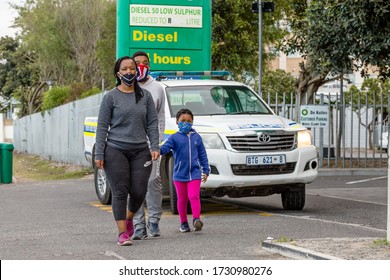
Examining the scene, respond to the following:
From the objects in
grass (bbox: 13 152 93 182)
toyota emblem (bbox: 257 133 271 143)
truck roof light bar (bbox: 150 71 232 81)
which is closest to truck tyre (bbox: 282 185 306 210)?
toyota emblem (bbox: 257 133 271 143)

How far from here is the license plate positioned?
44.6 ft

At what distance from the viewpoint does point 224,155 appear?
13.6 m

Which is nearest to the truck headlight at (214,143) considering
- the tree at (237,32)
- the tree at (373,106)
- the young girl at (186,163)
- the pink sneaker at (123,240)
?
Result: the young girl at (186,163)

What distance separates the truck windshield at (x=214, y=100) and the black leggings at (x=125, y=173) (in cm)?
417

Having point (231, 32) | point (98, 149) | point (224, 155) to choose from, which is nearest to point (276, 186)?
point (224, 155)

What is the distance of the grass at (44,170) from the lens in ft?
93.0

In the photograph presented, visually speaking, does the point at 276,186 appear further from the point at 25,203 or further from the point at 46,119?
the point at 46,119

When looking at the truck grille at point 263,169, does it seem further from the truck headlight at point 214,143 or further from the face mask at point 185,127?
the face mask at point 185,127

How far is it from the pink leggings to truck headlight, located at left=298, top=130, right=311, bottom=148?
8.83 feet

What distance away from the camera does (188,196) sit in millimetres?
11914

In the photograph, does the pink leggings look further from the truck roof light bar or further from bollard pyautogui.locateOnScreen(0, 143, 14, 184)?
bollard pyautogui.locateOnScreen(0, 143, 14, 184)

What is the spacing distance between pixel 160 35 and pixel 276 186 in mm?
8734

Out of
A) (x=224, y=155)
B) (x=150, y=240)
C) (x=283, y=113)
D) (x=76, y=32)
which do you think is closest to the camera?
(x=150, y=240)

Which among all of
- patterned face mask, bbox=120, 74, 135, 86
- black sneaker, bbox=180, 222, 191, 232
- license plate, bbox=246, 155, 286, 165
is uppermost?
patterned face mask, bbox=120, 74, 135, 86
